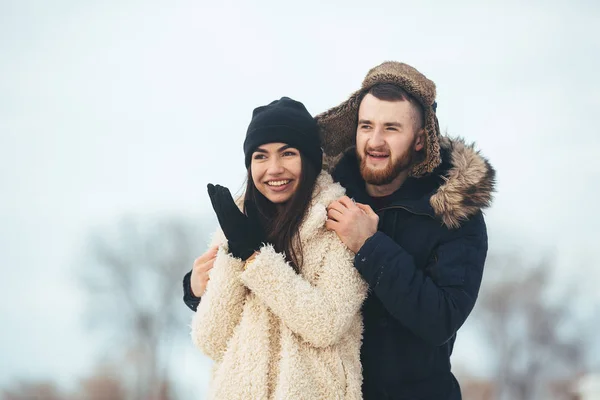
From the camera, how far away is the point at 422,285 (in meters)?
2.79

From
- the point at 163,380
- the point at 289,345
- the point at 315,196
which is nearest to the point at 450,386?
the point at 289,345

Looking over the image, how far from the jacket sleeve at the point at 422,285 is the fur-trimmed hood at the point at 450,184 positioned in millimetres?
156

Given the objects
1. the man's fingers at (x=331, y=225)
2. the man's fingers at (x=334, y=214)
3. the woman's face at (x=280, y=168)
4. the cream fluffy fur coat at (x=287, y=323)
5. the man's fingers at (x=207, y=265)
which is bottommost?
the cream fluffy fur coat at (x=287, y=323)

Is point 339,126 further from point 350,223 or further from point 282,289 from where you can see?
point 282,289

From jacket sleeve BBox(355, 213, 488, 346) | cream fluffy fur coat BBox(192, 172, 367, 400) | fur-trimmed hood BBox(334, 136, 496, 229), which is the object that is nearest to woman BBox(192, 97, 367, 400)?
cream fluffy fur coat BBox(192, 172, 367, 400)

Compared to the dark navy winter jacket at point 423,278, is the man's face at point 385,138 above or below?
above

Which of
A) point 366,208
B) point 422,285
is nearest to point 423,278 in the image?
point 422,285

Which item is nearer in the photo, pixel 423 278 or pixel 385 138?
pixel 423 278

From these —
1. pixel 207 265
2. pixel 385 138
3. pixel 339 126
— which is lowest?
pixel 207 265

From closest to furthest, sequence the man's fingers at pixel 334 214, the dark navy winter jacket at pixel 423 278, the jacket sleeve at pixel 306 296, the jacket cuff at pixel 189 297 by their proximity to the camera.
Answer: the jacket sleeve at pixel 306 296 → the dark navy winter jacket at pixel 423 278 → the man's fingers at pixel 334 214 → the jacket cuff at pixel 189 297

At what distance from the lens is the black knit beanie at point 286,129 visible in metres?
2.99

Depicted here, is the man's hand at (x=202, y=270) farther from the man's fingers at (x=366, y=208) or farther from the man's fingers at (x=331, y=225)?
the man's fingers at (x=366, y=208)

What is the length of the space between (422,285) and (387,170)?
0.57 m

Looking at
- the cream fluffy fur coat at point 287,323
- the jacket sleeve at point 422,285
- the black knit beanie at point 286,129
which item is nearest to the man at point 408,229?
the jacket sleeve at point 422,285
